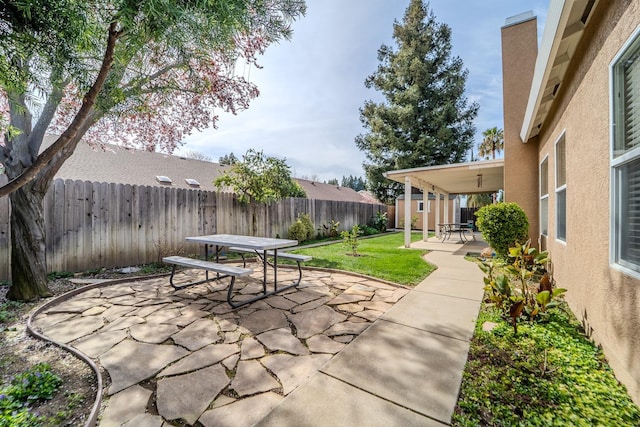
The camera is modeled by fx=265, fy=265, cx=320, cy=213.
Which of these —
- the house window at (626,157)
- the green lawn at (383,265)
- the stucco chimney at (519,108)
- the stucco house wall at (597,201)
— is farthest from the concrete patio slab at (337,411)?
the stucco chimney at (519,108)

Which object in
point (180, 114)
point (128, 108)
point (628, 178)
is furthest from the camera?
point (180, 114)

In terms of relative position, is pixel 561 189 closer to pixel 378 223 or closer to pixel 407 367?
pixel 407 367

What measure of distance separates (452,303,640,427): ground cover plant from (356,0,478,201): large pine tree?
17930 mm

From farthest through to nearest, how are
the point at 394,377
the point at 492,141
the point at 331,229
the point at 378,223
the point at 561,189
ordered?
the point at 492,141, the point at 378,223, the point at 331,229, the point at 561,189, the point at 394,377

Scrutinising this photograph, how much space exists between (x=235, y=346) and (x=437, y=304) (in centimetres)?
274

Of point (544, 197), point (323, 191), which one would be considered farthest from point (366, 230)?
point (323, 191)

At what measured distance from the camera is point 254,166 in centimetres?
809

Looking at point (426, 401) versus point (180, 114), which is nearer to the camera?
point (426, 401)

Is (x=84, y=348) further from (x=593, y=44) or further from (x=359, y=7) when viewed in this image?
(x=359, y=7)

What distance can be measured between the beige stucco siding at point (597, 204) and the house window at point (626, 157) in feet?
0.35

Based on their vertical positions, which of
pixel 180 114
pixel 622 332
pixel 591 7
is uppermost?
pixel 180 114

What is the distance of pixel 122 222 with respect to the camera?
596 cm

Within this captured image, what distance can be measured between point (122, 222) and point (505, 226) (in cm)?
840

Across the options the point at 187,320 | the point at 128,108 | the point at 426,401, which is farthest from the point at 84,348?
the point at 426,401
